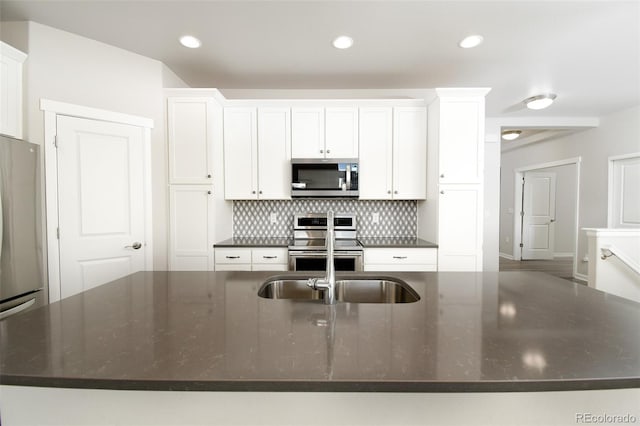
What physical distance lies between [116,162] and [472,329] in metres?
2.91

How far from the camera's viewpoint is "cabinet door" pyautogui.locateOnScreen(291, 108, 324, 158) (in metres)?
3.09

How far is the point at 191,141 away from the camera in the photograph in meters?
2.87

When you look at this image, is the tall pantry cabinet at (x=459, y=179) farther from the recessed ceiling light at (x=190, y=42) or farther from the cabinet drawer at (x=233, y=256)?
the recessed ceiling light at (x=190, y=42)

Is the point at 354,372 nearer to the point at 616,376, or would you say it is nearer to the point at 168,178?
the point at 616,376

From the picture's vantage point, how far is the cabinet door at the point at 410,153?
3080 millimetres

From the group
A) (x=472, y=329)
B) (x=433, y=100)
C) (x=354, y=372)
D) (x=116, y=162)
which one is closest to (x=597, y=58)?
(x=433, y=100)

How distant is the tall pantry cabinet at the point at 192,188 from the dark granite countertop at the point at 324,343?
1.61 m

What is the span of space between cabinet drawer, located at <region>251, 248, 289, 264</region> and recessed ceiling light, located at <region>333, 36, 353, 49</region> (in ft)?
6.39

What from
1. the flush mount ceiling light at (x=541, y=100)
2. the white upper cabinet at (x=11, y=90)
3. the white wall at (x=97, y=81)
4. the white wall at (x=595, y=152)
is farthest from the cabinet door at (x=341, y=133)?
the white wall at (x=595, y=152)

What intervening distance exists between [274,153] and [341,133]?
0.76 metres

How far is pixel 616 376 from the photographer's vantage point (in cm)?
67
